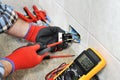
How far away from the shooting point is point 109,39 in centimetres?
84

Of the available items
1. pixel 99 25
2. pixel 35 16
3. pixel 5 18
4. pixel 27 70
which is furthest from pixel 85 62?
pixel 35 16

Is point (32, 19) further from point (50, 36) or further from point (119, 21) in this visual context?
point (119, 21)

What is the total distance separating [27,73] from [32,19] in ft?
1.26

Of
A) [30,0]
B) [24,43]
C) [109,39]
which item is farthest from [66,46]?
[30,0]

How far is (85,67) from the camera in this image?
91 centimetres

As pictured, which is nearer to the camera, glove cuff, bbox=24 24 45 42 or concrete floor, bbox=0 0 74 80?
concrete floor, bbox=0 0 74 80

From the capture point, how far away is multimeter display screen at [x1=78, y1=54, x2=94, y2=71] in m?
0.90

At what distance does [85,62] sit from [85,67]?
0.02 m

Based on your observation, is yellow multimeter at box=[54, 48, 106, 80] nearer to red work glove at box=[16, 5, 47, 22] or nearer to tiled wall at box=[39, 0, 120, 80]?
tiled wall at box=[39, 0, 120, 80]

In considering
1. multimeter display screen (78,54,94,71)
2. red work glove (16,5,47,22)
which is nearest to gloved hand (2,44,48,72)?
multimeter display screen (78,54,94,71)

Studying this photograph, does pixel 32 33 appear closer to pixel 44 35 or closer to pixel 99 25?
pixel 44 35

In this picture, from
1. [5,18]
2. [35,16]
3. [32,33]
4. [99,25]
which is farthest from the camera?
[35,16]

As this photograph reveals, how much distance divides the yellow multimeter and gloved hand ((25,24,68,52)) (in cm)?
18

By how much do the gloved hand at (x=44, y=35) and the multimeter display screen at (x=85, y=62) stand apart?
7.5 inches
